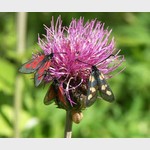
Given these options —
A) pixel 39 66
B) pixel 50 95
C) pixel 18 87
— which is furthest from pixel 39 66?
pixel 18 87

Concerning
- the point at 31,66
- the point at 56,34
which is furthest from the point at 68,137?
the point at 56,34

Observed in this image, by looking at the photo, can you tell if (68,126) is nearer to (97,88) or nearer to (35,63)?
(97,88)

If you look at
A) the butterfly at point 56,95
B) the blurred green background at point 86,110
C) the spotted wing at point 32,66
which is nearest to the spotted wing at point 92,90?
the butterfly at point 56,95

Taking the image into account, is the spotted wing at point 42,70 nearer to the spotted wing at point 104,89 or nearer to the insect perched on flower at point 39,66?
the insect perched on flower at point 39,66

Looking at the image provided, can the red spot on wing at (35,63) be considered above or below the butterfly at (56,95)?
above

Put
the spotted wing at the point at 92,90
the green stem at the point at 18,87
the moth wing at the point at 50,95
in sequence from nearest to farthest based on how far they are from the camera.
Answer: the spotted wing at the point at 92,90 < the moth wing at the point at 50,95 < the green stem at the point at 18,87

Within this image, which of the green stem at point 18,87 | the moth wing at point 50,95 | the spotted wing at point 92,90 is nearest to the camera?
the spotted wing at point 92,90

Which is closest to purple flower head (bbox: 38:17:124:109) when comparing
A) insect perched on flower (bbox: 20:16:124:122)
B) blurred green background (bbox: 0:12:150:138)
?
insect perched on flower (bbox: 20:16:124:122)

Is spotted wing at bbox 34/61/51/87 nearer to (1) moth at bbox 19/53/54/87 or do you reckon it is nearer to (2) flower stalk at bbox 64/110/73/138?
(1) moth at bbox 19/53/54/87
